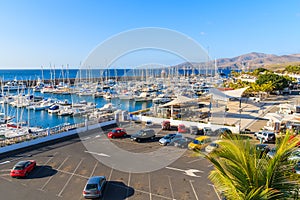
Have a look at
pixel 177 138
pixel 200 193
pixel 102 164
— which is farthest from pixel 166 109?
pixel 200 193

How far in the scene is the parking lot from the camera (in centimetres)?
1359

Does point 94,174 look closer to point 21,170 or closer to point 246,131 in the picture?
point 21,170

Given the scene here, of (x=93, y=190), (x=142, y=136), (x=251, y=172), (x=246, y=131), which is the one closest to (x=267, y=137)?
(x=246, y=131)

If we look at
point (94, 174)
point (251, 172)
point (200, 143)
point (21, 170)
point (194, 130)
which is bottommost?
point (94, 174)

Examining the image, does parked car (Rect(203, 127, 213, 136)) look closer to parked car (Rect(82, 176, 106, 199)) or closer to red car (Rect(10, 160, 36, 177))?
parked car (Rect(82, 176, 106, 199))

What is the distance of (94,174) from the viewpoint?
53.8 feet

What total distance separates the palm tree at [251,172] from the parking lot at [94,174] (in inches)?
337

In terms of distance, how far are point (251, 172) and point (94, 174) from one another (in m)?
13.4

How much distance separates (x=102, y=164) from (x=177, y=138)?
830cm

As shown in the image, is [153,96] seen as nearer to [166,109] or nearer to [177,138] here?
[166,109]

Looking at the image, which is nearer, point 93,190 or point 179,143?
point 93,190

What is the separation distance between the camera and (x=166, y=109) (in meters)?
36.9

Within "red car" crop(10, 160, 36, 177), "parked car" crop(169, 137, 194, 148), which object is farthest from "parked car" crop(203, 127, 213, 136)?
"red car" crop(10, 160, 36, 177)

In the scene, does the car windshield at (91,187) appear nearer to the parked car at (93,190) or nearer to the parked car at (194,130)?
the parked car at (93,190)
